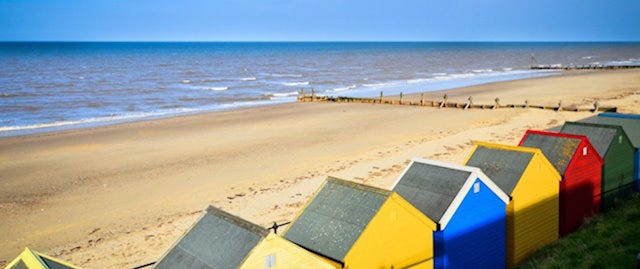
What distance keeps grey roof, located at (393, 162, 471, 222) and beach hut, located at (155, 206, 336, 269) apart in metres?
2.03

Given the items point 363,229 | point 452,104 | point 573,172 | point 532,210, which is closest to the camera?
point 363,229

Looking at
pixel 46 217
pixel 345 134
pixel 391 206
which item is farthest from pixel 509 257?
pixel 345 134

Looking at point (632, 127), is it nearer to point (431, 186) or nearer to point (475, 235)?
point (475, 235)

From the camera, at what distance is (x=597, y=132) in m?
9.91

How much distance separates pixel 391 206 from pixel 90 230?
999 centimetres

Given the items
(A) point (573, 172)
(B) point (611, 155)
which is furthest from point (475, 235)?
(B) point (611, 155)

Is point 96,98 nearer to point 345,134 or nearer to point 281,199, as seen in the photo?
point 345,134

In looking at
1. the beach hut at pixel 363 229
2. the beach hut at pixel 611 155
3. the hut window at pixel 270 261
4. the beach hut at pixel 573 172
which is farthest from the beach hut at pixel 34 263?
the beach hut at pixel 611 155

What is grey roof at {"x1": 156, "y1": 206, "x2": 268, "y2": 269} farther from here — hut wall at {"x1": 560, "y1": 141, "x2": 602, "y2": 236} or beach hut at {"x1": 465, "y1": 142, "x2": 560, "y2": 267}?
hut wall at {"x1": 560, "y1": 141, "x2": 602, "y2": 236}

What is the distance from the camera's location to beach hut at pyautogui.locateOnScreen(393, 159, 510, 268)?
662 cm

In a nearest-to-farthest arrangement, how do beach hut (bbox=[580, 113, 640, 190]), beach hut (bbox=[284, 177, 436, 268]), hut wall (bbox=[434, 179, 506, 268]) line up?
beach hut (bbox=[284, 177, 436, 268]), hut wall (bbox=[434, 179, 506, 268]), beach hut (bbox=[580, 113, 640, 190])

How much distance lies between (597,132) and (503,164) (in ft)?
10.6

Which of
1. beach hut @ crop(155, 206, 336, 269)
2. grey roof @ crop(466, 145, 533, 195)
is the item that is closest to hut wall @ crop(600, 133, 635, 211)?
grey roof @ crop(466, 145, 533, 195)

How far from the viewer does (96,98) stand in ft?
154
